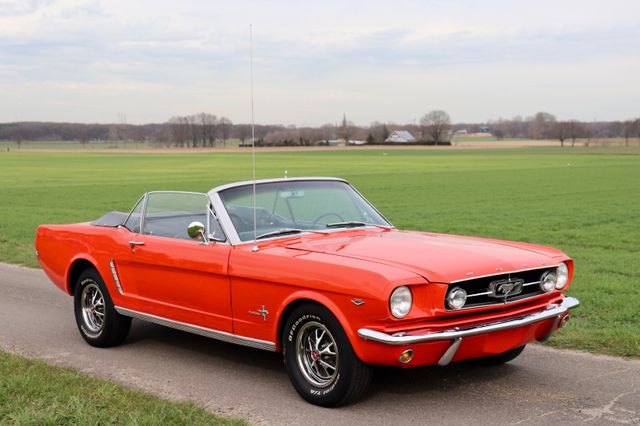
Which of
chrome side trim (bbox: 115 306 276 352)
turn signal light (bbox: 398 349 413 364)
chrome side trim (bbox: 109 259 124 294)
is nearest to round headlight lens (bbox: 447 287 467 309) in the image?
turn signal light (bbox: 398 349 413 364)

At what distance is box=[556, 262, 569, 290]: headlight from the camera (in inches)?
210

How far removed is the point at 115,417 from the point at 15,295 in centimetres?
513

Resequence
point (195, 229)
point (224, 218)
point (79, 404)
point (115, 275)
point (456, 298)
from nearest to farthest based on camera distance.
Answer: point (456, 298), point (79, 404), point (195, 229), point (224, 218), point (115, 275)

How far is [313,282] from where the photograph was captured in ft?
15.6

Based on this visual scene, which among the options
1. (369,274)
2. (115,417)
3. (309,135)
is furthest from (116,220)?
(309,135)

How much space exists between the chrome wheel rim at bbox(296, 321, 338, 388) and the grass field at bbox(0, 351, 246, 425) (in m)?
0.63

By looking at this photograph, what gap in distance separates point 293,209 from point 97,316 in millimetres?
2112

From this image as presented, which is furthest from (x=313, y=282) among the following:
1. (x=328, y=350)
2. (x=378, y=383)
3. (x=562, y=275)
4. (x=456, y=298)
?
(x=562, y=275)

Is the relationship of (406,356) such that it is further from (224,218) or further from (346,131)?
(346,131)

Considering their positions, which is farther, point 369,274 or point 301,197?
point 301,197

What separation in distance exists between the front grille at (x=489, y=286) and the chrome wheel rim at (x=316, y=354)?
0.78 metres

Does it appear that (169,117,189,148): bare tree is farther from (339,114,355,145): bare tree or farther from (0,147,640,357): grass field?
(0,147,640,357): grass field

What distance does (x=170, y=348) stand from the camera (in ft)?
21.5

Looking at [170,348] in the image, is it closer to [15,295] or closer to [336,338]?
[336,338]
